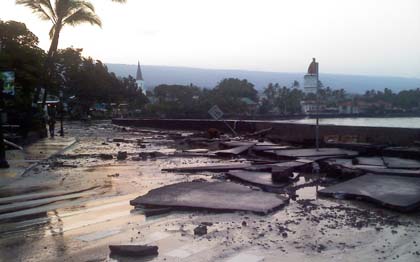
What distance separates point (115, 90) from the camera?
79250mm

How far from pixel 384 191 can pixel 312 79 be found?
7.66 m

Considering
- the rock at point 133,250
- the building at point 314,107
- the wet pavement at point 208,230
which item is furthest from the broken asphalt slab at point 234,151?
the rock at point 133,250

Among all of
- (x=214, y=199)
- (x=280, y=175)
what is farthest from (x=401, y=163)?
(x=214, y=199)

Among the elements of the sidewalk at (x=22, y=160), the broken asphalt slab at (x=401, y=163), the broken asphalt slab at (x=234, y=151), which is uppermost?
the broken asphalt slab at (x=401, y=163)

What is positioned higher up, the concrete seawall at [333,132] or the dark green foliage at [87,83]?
the dark green foliage at [87,83]

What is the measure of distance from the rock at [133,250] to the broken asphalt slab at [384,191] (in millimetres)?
4613

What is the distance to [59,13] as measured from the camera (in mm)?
29547

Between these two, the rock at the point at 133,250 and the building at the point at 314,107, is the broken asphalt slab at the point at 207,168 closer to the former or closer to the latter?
the building at the point at 314,107

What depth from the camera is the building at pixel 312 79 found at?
16.7 m

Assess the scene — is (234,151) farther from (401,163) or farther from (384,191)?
(384,191)

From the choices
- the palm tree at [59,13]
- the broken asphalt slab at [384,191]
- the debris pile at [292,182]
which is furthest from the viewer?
the palm tree at [59,13]

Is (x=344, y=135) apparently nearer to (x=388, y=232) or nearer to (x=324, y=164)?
(x=324, y=164)

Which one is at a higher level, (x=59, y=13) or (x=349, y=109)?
(x=59, y=13)

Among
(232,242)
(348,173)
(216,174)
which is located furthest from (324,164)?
(232,242)
